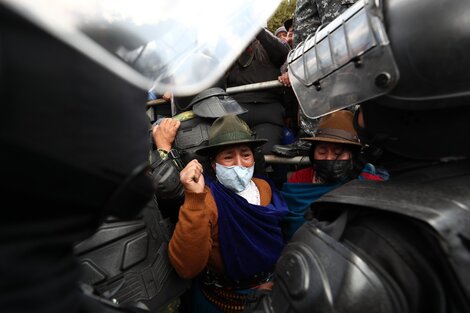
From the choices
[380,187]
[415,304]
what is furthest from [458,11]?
[415,304]

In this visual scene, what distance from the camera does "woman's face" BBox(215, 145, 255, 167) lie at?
2.09 metres

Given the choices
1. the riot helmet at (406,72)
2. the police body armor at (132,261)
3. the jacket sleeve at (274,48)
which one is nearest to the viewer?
the riot helmet at (406,72)

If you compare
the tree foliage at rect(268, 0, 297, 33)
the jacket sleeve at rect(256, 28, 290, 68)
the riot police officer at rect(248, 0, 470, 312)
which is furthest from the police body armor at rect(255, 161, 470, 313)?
the tree foliage at rect(268, 0, 297, 33)

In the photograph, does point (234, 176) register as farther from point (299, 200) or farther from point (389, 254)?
point (389, 254)

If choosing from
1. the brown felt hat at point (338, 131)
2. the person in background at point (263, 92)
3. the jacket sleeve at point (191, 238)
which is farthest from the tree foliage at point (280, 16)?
the jacket sleeve at point (191, 238)

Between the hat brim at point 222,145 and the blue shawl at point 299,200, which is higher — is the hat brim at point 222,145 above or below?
above

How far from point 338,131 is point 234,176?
77cm

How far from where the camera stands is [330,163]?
6.91 ft

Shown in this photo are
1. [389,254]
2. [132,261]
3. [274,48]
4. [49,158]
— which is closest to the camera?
[49,158]

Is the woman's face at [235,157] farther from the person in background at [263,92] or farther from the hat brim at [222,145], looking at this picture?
the person in background at [263,92]

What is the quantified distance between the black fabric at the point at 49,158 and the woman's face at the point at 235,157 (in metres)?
1.58

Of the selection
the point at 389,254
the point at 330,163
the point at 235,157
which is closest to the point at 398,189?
the point at 389,254

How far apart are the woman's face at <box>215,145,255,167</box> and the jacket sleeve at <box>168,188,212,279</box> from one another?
0.47 meters

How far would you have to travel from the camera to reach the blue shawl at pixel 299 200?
2201 mm
